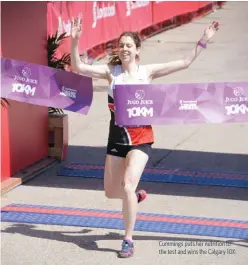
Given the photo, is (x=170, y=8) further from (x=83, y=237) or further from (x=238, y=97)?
(x=83, y=237)

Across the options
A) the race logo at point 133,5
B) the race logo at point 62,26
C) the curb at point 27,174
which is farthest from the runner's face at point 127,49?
the race logo at point 133,5

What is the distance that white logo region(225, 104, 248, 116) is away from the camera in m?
6.99

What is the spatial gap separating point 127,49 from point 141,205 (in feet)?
7.37

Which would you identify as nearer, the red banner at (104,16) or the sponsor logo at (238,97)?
the sponsor logo at (238,97)

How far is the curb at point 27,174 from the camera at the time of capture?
28.0 feet

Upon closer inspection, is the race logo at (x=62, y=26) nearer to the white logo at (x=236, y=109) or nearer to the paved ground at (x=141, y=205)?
the paved ground at (x=141, y=205)

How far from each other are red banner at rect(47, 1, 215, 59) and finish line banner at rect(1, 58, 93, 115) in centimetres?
717

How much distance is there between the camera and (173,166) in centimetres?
965

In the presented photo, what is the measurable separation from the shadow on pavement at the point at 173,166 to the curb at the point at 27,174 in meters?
0.08

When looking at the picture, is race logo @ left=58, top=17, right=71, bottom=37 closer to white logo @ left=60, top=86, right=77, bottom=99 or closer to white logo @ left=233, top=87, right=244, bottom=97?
white logo @ left=60, top=86, right=77, bottom=99

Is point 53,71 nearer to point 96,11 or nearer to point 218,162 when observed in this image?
point 218,162

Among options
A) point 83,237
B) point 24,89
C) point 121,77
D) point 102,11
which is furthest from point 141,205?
point 102,11

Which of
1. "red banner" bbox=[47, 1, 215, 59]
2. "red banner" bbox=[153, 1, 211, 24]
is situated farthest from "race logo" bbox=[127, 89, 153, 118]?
"red banner" bbox=[153, 1, 211, 24]

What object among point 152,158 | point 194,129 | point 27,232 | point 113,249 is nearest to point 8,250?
point 27,232
